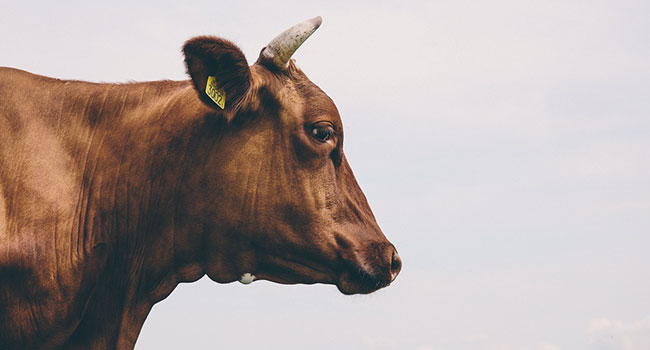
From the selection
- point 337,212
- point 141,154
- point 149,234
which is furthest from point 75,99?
point 337,212

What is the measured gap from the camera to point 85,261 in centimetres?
684

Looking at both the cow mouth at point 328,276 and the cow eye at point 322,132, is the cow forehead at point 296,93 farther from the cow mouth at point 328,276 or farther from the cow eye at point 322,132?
the cow mouth at point 328,276

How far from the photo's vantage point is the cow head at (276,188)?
6.78m

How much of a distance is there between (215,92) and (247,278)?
4.73ft

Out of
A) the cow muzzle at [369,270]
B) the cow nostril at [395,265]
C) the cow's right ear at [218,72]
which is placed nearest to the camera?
the cow's right ear at [218,72]

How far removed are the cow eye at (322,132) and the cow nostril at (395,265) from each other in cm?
101

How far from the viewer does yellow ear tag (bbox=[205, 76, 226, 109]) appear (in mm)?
6715

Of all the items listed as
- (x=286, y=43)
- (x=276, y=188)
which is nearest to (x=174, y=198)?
(x=276, y=188)

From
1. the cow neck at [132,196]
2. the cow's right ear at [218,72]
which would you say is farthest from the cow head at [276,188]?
the cow neck at [132,196]

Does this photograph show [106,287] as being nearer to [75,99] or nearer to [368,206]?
[75,99]

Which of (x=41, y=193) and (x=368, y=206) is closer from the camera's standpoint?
(x=41, y=193)

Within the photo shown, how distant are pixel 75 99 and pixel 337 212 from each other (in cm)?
224

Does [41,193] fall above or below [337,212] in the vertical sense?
above

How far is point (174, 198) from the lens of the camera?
273 inches
